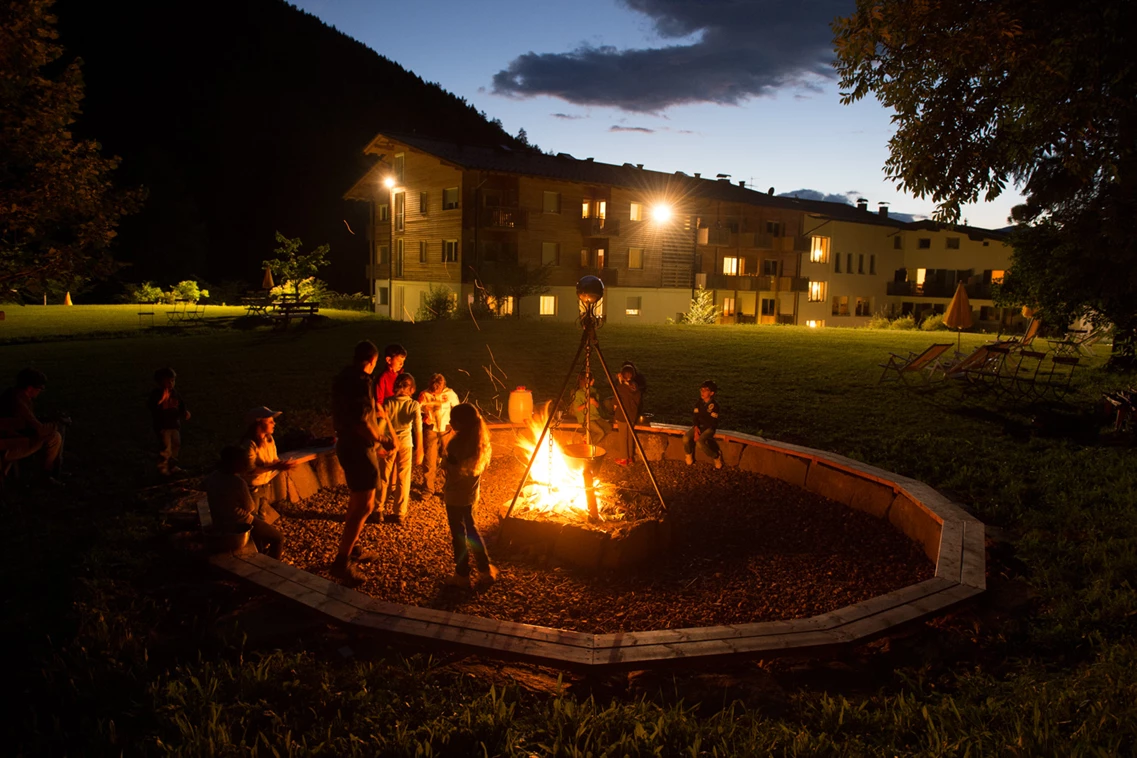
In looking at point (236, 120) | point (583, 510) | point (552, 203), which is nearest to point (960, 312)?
point (583, 510)

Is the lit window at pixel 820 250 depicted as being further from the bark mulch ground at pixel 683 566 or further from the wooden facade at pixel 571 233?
the bark mulch ground at pixel 683 566

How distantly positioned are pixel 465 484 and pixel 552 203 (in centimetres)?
3716

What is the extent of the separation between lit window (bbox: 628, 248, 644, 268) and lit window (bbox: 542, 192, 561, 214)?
576 cm

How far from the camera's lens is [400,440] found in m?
7.12

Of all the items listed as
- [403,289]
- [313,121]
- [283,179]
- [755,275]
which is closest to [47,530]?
[403,289]

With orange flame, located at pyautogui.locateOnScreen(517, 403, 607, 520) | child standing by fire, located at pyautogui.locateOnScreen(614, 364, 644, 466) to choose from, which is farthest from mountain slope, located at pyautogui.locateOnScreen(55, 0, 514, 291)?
→ orange flame, located at pyautogui.locateOnScreen(517, 403, 607, 520)

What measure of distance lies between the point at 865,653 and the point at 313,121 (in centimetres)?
11580

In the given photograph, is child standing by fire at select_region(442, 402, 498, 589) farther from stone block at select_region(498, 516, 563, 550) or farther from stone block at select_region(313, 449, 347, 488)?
stone block at select_region(313, 449, 347, 488)

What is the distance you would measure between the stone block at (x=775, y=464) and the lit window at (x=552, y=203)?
33.5 metres

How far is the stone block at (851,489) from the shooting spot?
7.40m

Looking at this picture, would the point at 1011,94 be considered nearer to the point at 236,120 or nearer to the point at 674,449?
the point at 674,449

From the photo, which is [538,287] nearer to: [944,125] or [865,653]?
[944,125]

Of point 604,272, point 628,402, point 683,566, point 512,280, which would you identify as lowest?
point 683,566

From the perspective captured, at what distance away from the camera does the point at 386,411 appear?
691 cm
